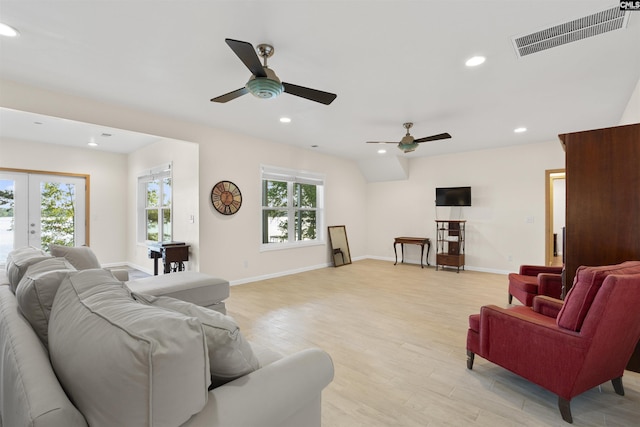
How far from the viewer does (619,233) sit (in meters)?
2.29

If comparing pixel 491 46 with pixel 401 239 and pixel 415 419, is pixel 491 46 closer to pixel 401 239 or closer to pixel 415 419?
pixel 415 419

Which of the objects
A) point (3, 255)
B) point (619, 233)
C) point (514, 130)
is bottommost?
point (3, 255)

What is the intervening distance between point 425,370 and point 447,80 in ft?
8.90

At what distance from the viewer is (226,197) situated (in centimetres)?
493

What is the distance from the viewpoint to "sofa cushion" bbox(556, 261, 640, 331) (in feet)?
5.58

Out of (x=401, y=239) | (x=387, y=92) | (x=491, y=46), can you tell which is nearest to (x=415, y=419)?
(x=491, y=46)

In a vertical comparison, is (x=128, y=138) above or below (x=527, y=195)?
above

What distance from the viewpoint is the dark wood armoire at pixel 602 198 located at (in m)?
2.26

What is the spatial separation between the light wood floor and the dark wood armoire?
95 centimetres

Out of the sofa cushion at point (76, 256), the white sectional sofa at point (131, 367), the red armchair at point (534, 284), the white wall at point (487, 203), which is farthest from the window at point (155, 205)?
the red armchair at point (534, 284)

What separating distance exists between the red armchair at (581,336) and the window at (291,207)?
4.35 m


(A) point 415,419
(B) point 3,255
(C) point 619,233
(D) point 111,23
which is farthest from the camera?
(B) point 3,255

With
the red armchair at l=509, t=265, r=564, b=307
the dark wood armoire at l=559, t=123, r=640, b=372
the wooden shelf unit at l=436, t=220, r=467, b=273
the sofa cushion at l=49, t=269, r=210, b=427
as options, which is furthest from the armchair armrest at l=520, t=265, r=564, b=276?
the sofa cushion at l=49, t=269, r=210, b=427

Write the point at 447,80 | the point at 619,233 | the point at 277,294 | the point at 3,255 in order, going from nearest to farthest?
1. the point at 619,233
2. the point at 447,80
3. the point at 277,294
4. the point at 3,255
